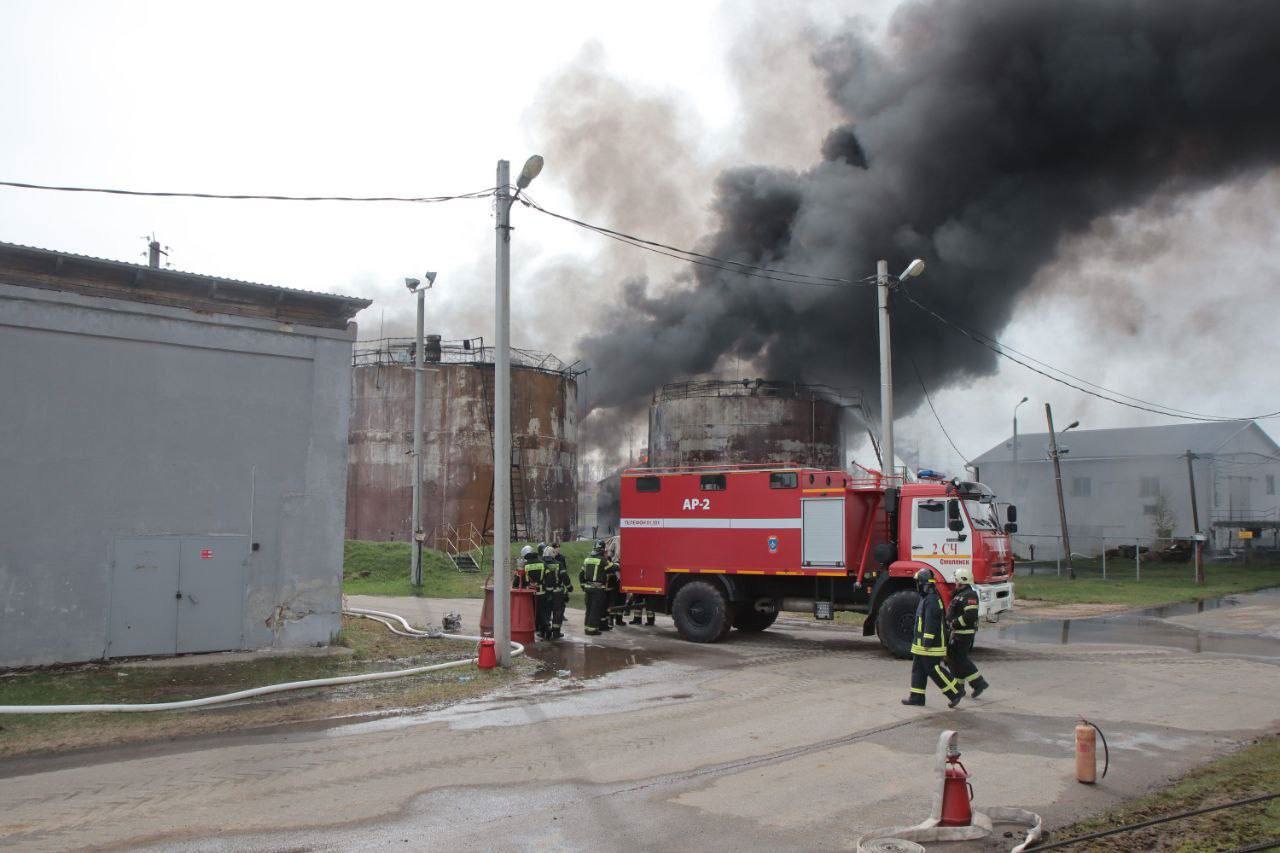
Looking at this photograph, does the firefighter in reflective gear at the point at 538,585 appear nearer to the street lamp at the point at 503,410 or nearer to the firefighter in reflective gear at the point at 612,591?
the firefighter in reflective gear at the point at 612,591

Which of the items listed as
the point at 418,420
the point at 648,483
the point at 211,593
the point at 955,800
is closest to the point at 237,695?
the point at 211,593

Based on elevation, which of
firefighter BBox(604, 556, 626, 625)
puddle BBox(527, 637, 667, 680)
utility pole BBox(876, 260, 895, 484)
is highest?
utility pole BBox(876, 260, 895, 484)

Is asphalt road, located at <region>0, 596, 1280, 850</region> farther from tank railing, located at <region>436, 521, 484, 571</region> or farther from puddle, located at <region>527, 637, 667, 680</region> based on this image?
tank railing, located at <region>436, 521, 484, 571</region>

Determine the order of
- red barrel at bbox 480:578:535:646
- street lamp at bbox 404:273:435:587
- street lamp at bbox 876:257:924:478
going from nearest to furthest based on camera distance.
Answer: red barrel at bbox 480:578:535:646 → street lamp at bbox 876:257:924:478 → street lamp at bbox 404:273:435:587

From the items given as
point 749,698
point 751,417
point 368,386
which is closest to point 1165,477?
point 751,417

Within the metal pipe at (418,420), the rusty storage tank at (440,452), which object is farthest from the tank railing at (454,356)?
the metal pipe at (418,420)

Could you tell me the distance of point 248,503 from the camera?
41.0ft

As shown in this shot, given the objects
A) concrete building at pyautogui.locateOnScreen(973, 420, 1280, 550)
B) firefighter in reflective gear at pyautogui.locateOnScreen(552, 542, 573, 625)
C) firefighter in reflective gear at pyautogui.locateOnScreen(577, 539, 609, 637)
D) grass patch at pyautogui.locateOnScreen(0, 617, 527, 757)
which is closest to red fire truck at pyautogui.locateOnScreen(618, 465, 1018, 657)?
firefighter in reflective gear at pyautogui.locateOnScreen(577, 539, 609, 637)

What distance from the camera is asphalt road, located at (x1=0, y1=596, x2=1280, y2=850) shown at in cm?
566

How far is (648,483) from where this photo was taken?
1594cm

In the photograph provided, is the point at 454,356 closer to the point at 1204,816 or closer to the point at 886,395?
the point at 886,395

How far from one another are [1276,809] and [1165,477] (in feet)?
166

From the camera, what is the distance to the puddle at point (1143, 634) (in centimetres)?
1461

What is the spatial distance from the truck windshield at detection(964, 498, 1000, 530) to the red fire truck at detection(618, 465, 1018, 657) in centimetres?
2
